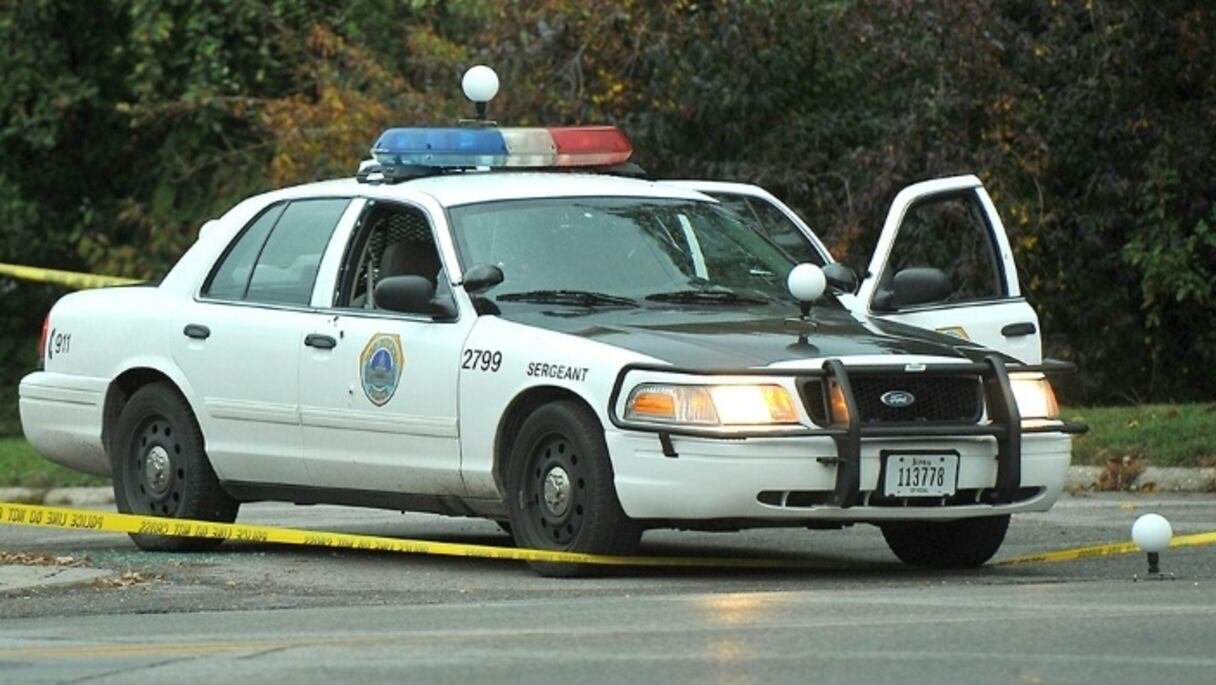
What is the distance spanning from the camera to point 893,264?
62.9 feet

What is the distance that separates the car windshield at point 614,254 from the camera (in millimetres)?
10500

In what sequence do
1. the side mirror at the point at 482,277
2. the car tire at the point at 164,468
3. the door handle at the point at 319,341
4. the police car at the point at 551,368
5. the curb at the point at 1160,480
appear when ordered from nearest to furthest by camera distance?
the police car at the point at 551,368, the side mirror at the point at 482,277, the door handle at the point at 319,341, the car tire at the point at 164,468, the curb at the point at 1160,480

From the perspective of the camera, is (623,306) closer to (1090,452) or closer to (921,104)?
(1090,452)

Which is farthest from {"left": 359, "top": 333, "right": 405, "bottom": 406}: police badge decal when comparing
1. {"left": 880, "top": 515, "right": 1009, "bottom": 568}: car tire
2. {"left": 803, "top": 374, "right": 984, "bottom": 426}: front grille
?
{"left": 880, "top": 515, "right": 1009, "bottom": 568}: car tire

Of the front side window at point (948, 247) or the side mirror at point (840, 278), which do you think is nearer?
the side mirror at point (840, 278)

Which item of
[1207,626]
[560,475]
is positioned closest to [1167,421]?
[560,475]

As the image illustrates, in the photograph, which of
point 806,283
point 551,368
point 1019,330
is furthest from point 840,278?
point 551,368

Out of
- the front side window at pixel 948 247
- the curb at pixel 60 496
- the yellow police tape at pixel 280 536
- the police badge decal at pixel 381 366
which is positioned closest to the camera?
the yellow police tape at pixel 280 536

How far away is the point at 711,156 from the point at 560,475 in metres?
9.91

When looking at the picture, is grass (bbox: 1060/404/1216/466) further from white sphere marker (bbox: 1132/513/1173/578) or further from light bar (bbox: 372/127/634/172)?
white sphere marker (bbox: 1132/513/1173/578)

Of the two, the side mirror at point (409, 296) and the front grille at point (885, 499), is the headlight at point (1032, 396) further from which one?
the side mirror at point (409, 296)

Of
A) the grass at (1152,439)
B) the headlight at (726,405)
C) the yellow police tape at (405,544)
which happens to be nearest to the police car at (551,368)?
the headlight at (726,405)

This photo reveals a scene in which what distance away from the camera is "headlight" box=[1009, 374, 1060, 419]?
10055mm

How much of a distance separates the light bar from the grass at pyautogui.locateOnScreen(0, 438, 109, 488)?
4881 mm
